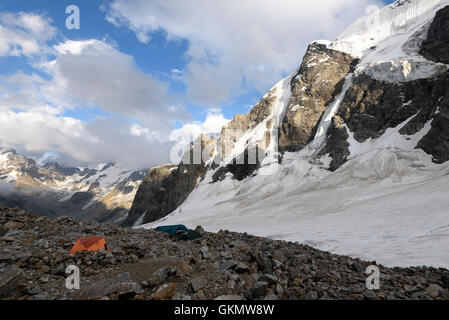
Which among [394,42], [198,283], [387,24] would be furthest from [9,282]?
[387,24]

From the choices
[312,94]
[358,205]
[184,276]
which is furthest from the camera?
[312,94]

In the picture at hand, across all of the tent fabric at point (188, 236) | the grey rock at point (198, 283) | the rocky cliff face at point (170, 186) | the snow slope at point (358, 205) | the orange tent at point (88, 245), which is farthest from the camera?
the rocky cliff face at point (170, 186)

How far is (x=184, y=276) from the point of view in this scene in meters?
7.14

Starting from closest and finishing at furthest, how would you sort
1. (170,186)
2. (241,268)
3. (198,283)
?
1. (198,283)
2. (241,268)
3. (170,186)

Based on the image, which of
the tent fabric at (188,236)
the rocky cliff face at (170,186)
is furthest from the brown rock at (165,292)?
the rocky cliff face at (170,186)

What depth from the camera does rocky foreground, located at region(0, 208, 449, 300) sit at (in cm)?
619

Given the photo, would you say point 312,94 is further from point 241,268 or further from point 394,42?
point 241,268

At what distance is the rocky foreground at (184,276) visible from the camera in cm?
619

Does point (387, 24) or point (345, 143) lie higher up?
point (387, 24)

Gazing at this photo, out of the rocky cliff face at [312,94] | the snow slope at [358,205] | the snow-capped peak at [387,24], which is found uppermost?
the snow-capped peak at [387,24]

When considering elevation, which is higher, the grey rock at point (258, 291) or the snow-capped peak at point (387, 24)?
the snow-capped peak at point (387, 24)

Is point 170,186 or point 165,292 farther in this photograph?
point 170,186

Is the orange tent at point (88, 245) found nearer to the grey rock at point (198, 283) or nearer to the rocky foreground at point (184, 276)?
the rocky foreground at point (184, 276)
